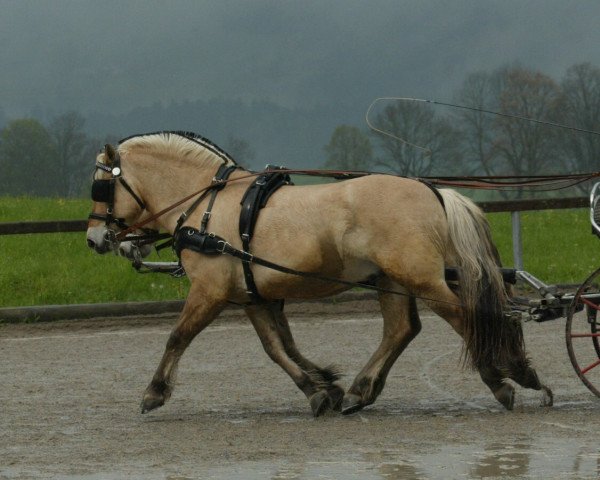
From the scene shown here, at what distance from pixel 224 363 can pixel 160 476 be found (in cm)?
462

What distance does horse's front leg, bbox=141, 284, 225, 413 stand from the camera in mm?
8172

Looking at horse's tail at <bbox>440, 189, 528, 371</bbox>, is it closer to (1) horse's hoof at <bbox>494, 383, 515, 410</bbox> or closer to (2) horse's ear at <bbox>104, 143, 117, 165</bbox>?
(1) horse's hoof at <bbox>494, 383, 515, 410</bbox>

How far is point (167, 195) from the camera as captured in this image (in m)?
8.77

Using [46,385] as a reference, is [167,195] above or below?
above

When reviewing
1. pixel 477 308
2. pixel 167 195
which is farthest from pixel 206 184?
pixel 477 308

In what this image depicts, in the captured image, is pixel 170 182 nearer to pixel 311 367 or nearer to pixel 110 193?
pixel 110 193

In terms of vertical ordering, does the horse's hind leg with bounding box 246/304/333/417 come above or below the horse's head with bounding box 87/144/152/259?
below

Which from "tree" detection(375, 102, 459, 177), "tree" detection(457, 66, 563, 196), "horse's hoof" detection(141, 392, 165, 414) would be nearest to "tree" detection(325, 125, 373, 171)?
"tree" detection(375, 102, 459, 177)

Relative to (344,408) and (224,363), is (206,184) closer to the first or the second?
(344,408)

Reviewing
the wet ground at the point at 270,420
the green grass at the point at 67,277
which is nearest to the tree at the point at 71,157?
the green grass at the point at 67,277

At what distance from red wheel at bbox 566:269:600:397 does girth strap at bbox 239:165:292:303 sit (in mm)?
1991

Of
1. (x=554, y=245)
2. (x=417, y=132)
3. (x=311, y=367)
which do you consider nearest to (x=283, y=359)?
(x=311, y=367)

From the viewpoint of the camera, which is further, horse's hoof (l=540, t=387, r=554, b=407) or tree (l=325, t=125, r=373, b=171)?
tree (l=325, t=125, r=373, b=171)

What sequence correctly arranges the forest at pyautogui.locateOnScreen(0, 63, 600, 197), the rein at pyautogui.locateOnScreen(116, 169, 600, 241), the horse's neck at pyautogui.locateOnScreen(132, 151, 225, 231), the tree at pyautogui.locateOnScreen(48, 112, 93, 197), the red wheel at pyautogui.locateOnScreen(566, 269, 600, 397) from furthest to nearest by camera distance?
→ the tree at pyautogui.locateOnScreen(48, 112, 93, 197), the forest at pyautogui.locateOnScreen(0, 63, 600, 197), the horse's neck at pyautogui.locateOnScreen(132, 151, 225, 231), the rein at pyautogui.locateOnScreen(116, 169, 600, 241), the red wheel at pyautogui.locateOnScreen(566, 269, 600, 397)
